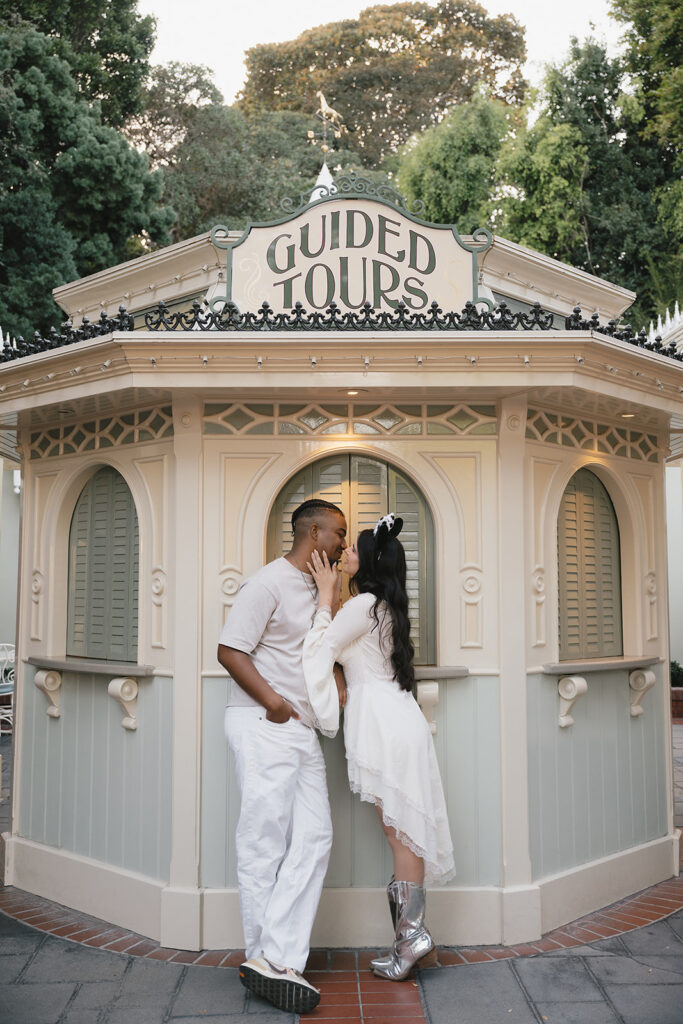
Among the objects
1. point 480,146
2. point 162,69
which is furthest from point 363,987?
point 162,69

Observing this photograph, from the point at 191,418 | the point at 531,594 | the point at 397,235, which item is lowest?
the point at 531,594

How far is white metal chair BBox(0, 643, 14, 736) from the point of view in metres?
10.6

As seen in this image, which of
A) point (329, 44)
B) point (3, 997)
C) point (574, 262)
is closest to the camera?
point (3, 997)

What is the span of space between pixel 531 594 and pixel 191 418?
6.84ft

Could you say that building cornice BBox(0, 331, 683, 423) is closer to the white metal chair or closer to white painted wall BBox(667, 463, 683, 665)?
the white metal chair

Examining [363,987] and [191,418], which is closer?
[363,987]

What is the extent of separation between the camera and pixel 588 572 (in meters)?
5.36

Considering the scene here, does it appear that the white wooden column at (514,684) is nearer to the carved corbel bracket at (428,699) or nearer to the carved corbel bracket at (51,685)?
the carved corbel bracket at (428,699)

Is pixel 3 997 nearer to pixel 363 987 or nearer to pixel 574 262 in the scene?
pixel 363 987

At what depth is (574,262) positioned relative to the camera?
23.2 m

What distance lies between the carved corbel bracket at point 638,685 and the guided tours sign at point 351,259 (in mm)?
2523

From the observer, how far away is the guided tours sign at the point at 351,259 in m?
4.80

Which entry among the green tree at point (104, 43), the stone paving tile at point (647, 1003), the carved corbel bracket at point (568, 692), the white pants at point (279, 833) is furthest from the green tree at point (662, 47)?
the stone paving tile at point (647, 1003)

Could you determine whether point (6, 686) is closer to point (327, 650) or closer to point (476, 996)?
point (327, 650)
